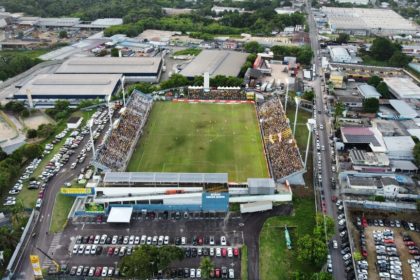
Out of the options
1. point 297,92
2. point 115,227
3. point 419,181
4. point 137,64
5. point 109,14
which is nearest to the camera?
point 115,227

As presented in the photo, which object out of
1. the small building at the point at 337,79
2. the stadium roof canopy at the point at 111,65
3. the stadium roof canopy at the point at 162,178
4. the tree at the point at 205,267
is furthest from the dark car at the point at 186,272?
the stadium roof canopy at the point at 111,65

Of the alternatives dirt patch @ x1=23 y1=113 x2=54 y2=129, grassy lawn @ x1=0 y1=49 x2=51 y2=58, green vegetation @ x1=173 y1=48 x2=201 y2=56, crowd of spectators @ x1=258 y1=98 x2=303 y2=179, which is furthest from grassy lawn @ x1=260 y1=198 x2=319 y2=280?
grassy lawn @ x1=0 y1=49 x2=51 y2=58

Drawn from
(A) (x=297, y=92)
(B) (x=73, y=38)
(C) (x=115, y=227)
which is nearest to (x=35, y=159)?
(C) (x=115, y=227)

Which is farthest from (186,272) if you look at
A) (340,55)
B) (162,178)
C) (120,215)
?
(340,55)

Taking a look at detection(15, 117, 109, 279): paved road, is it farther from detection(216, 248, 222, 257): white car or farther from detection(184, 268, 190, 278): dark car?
detection(216, 248, 222, 257): white car

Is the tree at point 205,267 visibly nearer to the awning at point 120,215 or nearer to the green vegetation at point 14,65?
the awning at point 120,215

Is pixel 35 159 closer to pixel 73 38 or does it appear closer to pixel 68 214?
pixel 68 214
